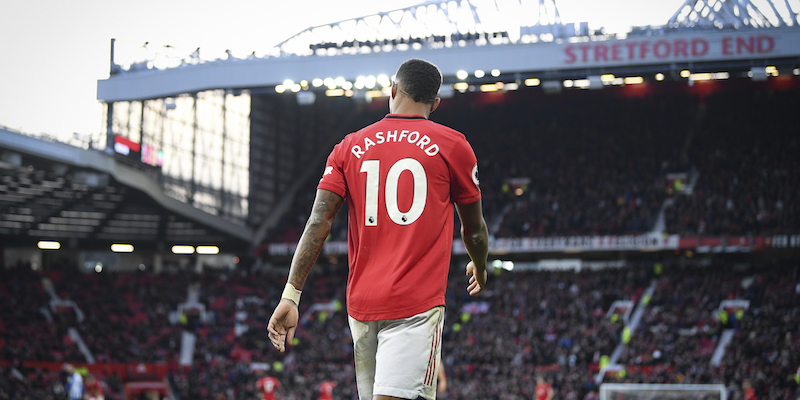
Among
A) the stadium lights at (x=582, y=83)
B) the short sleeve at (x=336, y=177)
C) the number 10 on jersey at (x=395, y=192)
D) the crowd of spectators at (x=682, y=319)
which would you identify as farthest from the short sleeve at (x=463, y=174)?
the stadium lights at (x=582, y=83)

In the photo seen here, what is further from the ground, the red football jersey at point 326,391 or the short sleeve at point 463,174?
the short sleeve at point 463,174

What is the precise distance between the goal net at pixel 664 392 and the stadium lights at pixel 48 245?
31.8 metres

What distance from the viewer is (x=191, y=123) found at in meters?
43.0

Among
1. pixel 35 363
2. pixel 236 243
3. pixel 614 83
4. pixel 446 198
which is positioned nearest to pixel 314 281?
pixel 236 243

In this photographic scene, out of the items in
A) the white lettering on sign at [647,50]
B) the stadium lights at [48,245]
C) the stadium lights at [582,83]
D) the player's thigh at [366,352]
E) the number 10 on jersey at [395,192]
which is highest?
the white lettering on sign at [647,50]

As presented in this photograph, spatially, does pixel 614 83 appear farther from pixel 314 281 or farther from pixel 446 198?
pixel 446 198

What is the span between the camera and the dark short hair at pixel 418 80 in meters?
3.70

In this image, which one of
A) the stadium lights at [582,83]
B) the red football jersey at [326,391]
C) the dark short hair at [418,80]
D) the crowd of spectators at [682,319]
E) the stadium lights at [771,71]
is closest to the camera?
the dark short hair at [418,80]

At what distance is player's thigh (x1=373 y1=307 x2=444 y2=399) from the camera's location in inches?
131

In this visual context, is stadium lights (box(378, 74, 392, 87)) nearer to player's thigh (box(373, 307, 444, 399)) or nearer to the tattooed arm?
the tattooed arm

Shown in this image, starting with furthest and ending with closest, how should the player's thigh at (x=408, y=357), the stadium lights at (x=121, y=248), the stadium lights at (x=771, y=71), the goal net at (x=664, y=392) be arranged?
the stadium lights at (x=121, y=248), the stadium lights at (x=771, y=71), the goal net at (x=664, y=392), the player's thigh at (x=408, y=357)

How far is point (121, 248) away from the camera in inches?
1832

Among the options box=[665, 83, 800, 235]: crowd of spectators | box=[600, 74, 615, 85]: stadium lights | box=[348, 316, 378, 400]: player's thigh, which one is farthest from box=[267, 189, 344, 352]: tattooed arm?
box=[665, 83, 800, 235]: crowd of spectators

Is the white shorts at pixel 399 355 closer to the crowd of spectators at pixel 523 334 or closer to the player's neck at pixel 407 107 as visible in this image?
the player's neck at pixel 407 107
